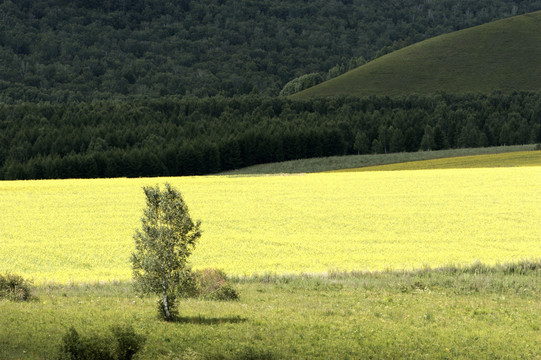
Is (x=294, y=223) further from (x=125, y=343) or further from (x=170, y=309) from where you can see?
(x=125, y=343)

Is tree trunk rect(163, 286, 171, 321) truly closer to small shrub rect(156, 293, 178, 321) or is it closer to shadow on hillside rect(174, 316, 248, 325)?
small shrub rect(156, 293, 178, 321)

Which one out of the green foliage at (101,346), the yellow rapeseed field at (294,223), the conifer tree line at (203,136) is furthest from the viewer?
the conifer tree line at (203,136)

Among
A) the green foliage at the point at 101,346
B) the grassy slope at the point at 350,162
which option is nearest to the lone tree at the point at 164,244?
the green foliage at the point at 101,346

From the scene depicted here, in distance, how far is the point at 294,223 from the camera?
1959 inches

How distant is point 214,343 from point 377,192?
44190 millimetres

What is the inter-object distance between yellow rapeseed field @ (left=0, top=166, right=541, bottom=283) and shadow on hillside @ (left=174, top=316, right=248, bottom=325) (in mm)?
8627

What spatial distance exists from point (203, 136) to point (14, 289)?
113m

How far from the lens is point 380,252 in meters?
40.0

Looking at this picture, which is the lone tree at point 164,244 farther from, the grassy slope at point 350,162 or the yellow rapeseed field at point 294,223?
the grassy slope at point 350,162

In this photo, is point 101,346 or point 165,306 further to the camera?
point 165,306

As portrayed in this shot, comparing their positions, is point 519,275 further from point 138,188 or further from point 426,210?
point 138,188

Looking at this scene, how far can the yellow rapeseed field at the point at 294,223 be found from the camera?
124 feet

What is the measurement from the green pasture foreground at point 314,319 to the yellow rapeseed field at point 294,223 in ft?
13.6

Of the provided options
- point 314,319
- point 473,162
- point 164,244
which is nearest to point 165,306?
point 164,244
